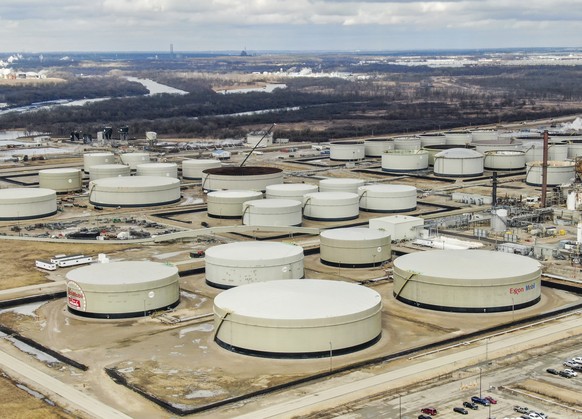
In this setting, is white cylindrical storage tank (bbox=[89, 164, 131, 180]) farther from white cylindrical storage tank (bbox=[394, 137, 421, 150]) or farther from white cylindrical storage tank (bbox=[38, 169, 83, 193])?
white cylindrical storage tank (bbox=[394, 137, 421, 150])

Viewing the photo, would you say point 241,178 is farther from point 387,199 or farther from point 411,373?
point 411,373

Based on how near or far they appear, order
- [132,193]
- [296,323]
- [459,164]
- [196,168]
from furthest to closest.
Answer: [459,164], [196,168], [132,193], [296,323]

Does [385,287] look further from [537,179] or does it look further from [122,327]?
[537,179]

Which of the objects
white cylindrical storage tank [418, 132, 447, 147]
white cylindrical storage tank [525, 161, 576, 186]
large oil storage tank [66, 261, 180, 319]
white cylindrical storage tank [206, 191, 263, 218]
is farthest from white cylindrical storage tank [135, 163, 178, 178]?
large oil storage tank [66, 261, 180, 319]

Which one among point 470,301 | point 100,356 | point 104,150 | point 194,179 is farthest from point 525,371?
point 104,150

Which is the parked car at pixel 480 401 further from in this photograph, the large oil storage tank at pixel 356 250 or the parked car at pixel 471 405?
the large oil storage tank at pixel 356 250

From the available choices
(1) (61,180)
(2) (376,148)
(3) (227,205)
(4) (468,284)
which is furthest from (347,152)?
(4) (468,284)
